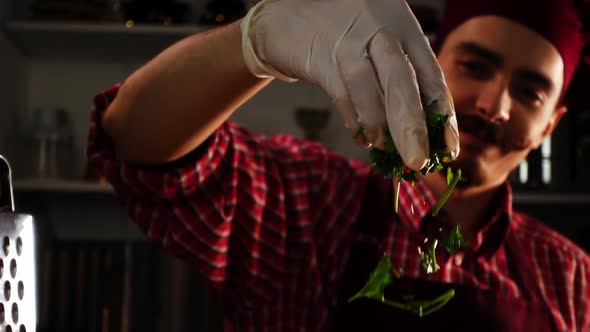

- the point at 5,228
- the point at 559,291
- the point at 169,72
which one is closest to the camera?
the point at 5,228

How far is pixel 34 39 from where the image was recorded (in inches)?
96.9

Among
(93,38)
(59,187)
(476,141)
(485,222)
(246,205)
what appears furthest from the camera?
(93,38)

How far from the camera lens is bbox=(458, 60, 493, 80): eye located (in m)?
1.39

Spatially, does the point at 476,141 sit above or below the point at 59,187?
above

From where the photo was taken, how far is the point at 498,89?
54.4 inches

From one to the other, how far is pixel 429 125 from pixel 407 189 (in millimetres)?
709

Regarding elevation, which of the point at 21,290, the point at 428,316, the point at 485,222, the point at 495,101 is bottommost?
the point at 428,316

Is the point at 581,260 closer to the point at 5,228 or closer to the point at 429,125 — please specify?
the point at 429,125

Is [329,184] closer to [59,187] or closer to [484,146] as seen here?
[484,146]

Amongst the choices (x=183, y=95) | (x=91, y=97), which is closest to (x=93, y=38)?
(x=91, y=97)

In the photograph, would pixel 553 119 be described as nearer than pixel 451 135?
No

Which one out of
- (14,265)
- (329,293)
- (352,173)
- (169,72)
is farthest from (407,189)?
(14,265)

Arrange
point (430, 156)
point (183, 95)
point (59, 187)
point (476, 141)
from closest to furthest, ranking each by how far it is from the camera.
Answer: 1. point (430, 156)
2. point (183, 95)
3. point (476, 141)
4. point (59, 187)

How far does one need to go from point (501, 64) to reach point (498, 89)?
1.9 inches
